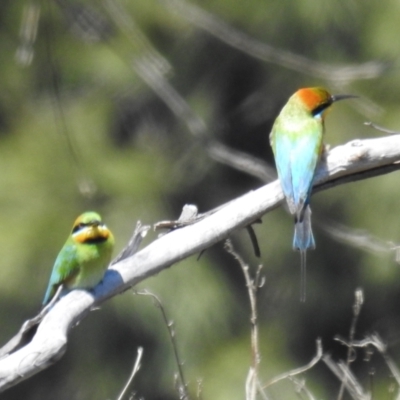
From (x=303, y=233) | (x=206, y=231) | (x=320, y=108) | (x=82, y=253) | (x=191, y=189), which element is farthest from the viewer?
(x=191, y=189)

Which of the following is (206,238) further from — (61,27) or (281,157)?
(61,27)

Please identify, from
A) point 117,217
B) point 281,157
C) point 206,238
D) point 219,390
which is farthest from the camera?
point 219,390

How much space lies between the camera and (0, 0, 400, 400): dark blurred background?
19.1 feet

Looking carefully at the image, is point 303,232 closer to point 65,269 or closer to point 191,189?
point 65,269

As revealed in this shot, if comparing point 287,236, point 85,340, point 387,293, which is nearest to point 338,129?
point 287,236

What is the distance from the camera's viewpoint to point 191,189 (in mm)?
6695

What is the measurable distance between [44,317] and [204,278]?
13.0ft

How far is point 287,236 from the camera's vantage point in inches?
264

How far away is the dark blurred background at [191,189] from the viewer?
19.1 feet

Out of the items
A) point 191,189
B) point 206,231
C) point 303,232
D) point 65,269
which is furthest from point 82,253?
point 191,189

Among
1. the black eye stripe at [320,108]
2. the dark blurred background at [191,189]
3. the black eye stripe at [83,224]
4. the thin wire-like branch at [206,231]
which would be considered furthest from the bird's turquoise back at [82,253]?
the dark blurred background at [191,189]

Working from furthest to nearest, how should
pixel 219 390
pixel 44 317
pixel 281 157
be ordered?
pixel 219 390
pixel 281 157
pixel 44 317

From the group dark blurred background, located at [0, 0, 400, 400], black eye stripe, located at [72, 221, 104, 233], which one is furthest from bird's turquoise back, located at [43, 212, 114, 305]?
dark blurred background, located at [0, 0, 400, 400]

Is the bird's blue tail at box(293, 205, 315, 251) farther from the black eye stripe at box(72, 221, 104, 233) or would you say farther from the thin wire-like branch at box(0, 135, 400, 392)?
the black eye stripe at box(72, 221, 104, 233)
